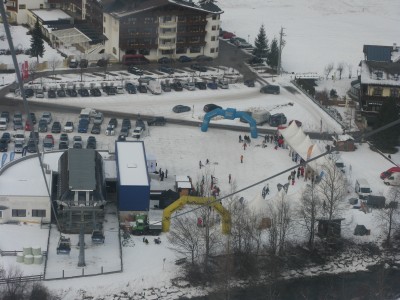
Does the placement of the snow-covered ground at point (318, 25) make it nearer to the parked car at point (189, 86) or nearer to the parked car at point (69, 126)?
the parked car at point (189, 86)

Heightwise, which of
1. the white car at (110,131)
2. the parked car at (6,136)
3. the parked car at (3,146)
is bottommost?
the parked car at (3,146)

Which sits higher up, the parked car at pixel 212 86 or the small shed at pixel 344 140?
the parked car at pixel 212 86

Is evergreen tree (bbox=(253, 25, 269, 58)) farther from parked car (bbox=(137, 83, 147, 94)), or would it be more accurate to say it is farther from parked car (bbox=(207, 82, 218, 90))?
parked car (bbox=(137, 83, 147, 94))

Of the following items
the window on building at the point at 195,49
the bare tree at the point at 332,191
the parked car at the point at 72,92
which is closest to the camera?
the bare tree at the point at 332,191

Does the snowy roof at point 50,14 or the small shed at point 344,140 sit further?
the snowy roof at point 50,14

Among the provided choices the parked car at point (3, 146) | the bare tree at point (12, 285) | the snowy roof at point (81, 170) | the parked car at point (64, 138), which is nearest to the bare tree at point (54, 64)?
the parked car at point (64, 138)

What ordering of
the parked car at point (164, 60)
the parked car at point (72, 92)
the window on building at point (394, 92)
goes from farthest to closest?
the parked car at point (164, 60) → the parked car at point (72, 92) → the window on building at point (394, 92)

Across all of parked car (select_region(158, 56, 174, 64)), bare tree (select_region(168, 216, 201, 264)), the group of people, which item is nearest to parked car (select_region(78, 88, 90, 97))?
parked car (select_region(158, 56, 174, 64))
